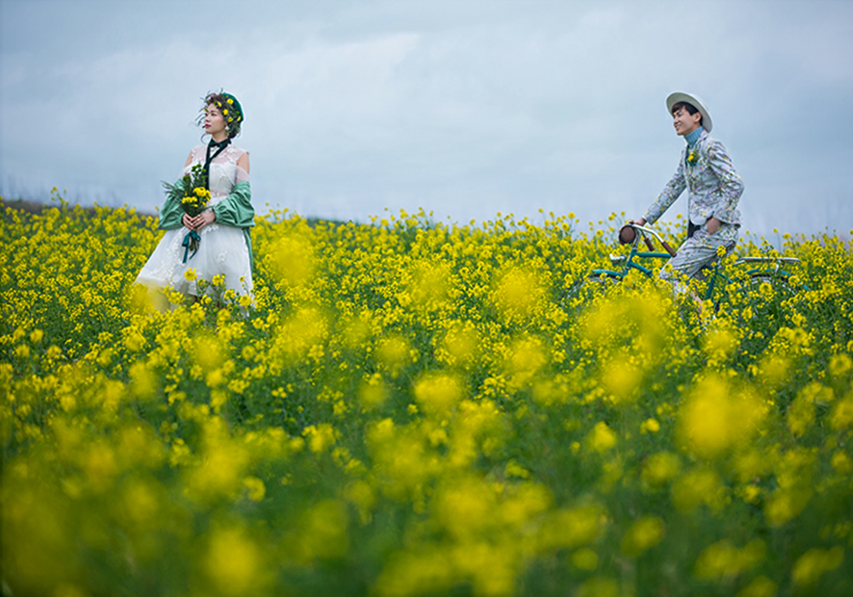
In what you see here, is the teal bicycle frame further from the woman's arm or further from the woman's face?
the woman's face

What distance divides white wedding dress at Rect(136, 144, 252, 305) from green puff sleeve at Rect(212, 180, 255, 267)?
8 centimetres

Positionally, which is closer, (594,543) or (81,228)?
(594,543)

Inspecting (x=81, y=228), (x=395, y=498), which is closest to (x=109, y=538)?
(x=395, y=498)

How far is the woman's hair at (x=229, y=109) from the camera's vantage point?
4.94 m

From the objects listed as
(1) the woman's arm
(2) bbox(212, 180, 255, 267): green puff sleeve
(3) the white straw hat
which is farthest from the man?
(1) the woman's arm

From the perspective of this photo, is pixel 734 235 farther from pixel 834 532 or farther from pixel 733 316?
pixel 834 532

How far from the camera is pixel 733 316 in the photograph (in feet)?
14.1

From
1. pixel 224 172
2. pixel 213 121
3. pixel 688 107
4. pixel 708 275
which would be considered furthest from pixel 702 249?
pixel 213 121

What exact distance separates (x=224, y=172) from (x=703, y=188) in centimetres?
401

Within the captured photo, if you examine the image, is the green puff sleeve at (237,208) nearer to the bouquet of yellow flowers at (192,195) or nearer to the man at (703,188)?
the bouquet of yellow flowers at (192,195)

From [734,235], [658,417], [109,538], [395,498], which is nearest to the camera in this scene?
[109,538]

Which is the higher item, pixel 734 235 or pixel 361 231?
pixel 361 231

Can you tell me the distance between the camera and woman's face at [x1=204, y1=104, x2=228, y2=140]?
4.91 m

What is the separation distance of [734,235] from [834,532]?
326 centimetres
